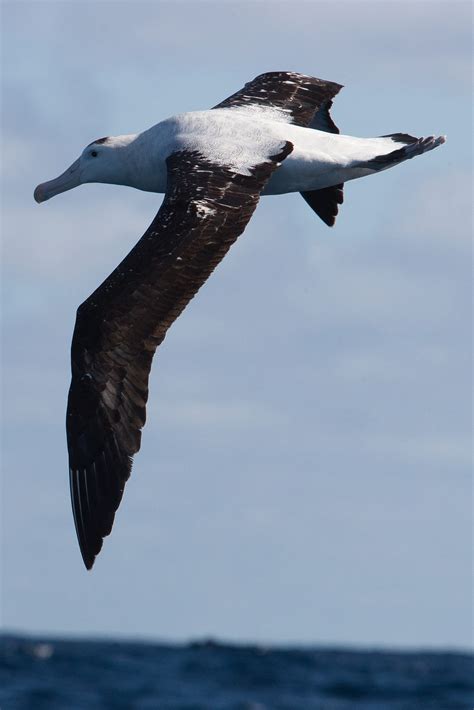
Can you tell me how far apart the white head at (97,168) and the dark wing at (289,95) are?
50.9 inches

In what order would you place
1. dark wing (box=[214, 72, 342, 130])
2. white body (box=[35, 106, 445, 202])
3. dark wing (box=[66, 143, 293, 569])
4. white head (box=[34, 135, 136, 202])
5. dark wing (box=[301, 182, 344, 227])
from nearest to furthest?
dark wing (box=[66, 143, 293, 569]) < white body (box=[35, 106, 445, 202]) < white head (box=[34, 135, 136, 202]) < dark wing (box=[214, 72, 342, 130]) < dark wing (box=[301, 182, 344, 227])

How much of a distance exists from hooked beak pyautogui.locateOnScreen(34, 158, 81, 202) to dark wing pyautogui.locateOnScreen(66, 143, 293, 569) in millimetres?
3130

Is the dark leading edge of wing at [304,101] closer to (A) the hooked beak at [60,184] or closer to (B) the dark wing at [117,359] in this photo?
(A) the hooked beak at [60,184]

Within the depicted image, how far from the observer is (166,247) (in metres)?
13.5

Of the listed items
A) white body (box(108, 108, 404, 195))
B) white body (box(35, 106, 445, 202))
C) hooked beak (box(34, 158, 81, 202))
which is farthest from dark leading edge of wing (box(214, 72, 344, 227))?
hooked beak (box(34, 158, 81, 202))

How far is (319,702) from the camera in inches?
1796

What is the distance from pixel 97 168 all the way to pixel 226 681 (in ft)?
126

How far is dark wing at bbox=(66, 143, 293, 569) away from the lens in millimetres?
13219

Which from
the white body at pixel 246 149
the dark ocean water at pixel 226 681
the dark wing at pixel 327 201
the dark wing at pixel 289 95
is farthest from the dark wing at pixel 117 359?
the dark ocean water at pixel 226 681

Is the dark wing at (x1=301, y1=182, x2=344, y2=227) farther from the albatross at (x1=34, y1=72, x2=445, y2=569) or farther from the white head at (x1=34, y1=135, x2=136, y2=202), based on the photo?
the white head at (x1=34, y1=135, x2=136, y2=202)

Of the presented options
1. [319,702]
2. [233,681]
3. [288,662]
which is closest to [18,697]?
[319,702]

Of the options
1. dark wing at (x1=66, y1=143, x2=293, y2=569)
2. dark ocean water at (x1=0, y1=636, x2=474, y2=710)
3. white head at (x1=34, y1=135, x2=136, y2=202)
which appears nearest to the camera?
dark wing at (x1=66, y1=143, x2=293, y2=569)

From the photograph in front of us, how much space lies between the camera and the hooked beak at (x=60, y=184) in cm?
1645

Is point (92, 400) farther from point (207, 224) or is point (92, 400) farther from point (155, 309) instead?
point (207, 224)
